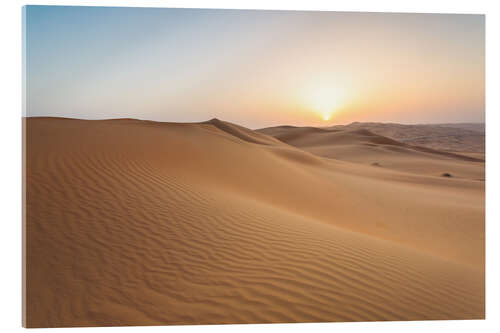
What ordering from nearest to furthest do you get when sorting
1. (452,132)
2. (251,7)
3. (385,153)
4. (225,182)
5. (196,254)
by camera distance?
(196,254) < (251,7) < (225,182) < (452,132) < (385,153)

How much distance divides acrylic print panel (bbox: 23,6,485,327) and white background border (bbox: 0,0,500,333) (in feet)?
0.45

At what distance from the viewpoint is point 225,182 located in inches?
299

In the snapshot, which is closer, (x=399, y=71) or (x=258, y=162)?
(x=399, y=71)

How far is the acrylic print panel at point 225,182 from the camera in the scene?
3396 millimetres

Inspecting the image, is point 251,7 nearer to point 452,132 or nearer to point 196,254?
point 196,254

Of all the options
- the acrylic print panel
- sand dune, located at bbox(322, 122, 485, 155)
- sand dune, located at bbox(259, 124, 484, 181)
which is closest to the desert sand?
the acrylic print panel

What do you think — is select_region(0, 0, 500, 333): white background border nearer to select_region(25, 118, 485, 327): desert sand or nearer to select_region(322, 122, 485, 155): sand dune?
select_region(25, 118, 485, 327): desert sand

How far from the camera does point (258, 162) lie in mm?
10477

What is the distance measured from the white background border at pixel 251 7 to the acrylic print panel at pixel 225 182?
5.4 inches

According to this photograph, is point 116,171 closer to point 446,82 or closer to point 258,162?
point 258,162

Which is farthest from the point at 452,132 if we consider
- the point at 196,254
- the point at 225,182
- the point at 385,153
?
the point at 385,153

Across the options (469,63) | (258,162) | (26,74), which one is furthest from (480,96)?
(26,74)

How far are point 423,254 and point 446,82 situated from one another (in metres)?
3.46

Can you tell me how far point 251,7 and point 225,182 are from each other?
13.0ft
